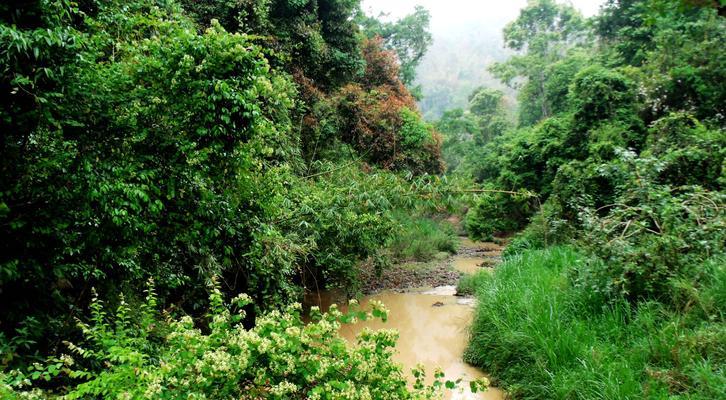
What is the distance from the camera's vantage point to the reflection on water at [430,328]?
15.5ft

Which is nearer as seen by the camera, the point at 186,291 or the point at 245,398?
the point at 245,398

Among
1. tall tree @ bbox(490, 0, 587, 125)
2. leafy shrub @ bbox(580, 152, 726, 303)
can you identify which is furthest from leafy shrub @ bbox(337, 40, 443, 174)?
tall tree @ bbox(490, 0, 587, 125)

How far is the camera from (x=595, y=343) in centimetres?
365

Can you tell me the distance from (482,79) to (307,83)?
50918 millimetres

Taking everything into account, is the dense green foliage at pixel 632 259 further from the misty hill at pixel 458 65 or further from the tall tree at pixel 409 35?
the misty hill at pixel 458 65

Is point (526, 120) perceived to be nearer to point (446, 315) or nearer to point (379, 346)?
point (446, 315)

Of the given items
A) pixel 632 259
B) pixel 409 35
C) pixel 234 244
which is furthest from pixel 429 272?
pixel 409 35

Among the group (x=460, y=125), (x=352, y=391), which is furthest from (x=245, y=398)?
(x=460, y=125)

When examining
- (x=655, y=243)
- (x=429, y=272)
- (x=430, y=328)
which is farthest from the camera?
(x=429, y=272)

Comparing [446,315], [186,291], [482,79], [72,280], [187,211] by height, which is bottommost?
[446,315]

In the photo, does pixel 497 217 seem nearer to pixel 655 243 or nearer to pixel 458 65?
pixel 655 243

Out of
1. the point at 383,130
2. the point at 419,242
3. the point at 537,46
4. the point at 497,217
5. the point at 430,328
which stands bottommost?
the point at 430,328

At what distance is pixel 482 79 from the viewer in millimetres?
54562

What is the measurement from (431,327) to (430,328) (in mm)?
37
